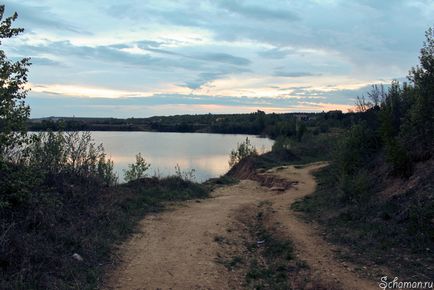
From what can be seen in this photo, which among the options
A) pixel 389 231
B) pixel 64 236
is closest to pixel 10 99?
pixel 64 236

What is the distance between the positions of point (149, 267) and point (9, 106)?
14.9ft

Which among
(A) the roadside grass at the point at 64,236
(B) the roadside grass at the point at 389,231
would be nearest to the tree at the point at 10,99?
(A) the roadside grass at the point at 64,236

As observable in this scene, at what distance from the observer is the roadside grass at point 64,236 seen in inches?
284

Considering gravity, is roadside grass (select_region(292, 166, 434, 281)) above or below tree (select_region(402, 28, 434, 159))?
below

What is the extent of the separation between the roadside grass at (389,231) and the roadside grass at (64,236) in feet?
18.3

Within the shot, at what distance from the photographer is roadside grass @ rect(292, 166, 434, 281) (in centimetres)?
854

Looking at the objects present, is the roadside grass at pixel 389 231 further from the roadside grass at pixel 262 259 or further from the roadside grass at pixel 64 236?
the roadside grass at pixel 64 236

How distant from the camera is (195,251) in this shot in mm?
10016

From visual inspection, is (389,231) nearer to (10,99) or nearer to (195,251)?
(195,251)

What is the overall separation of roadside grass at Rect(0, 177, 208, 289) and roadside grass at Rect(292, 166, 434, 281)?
5.57m

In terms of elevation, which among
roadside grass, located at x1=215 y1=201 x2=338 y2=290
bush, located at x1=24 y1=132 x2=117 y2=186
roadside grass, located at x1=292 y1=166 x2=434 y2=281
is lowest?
roadside grass, located at x1=215 y1=201 x2=338 y2=290

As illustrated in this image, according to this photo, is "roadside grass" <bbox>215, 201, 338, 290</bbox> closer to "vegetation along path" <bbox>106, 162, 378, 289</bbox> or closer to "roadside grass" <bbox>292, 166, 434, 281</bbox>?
"vegetation along path" <bbox>106, 162, 378, 289</bbox>

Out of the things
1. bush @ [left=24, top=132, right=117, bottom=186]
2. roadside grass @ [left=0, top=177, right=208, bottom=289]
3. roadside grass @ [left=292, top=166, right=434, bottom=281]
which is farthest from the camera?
bush @ [left=24, top=132, right=117, bottom=186]

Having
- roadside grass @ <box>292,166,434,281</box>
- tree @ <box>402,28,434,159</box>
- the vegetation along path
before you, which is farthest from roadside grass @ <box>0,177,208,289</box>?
tree @ <box>402,28,434,159</box>
